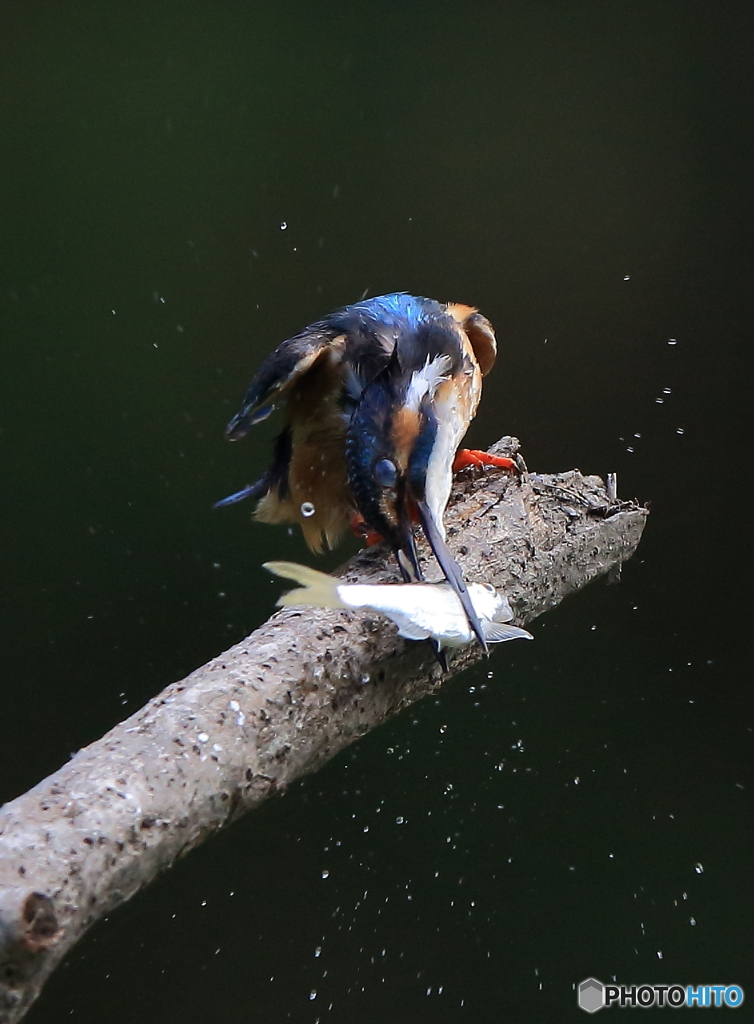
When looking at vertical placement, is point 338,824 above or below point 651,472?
below

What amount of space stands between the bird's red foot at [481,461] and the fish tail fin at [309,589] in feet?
1.66

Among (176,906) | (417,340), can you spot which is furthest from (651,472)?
(176,906)

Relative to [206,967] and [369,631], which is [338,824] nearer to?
[206,967]

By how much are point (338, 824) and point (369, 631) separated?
91 centimetres

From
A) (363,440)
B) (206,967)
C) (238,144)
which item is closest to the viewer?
(363,440)

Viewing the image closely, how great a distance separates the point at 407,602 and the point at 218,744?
218mm

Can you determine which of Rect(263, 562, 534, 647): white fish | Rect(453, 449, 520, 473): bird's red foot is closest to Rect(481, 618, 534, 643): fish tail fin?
Rect(263, 562, 534, 647): white fish

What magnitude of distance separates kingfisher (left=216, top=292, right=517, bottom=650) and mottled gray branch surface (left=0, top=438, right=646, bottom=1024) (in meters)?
0.09

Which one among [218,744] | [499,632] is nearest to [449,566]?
[499,632]

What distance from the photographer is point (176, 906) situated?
162cm

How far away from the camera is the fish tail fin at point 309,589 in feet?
2.57

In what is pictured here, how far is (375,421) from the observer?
41.2 inches

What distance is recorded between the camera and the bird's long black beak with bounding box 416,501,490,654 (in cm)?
88

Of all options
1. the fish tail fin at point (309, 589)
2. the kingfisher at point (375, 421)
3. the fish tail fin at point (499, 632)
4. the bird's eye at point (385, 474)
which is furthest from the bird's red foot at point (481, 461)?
the fish tail fin at point (309, 589)
